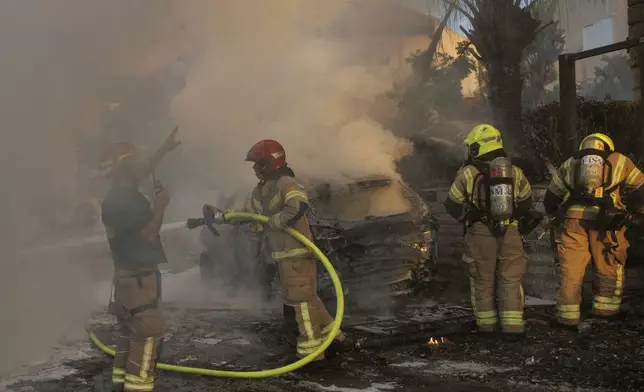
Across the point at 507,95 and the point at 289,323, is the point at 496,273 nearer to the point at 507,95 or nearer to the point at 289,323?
the point at 289,323

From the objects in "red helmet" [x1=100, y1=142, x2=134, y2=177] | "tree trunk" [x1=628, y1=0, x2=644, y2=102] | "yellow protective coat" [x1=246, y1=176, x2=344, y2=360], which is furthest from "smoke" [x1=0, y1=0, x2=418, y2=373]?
"tree trunk" [x1=628, y1=0, x2=644, y2=102]

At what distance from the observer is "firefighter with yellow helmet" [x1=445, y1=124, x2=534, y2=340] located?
204 inches

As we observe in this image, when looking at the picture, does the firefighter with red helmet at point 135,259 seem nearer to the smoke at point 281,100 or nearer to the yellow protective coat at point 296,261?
the yellow protective coat at point 296,261

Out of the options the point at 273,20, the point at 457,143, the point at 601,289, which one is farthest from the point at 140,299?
the point at 457,143

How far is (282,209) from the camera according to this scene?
484cm

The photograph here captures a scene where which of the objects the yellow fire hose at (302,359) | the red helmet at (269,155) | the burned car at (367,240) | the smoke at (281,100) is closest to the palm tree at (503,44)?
the smoke at (281,100)

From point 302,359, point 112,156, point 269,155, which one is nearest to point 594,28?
point 269,155

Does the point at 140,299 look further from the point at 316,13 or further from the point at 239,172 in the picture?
the point at 316,13

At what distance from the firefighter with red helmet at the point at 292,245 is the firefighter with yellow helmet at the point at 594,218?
87.7 inches

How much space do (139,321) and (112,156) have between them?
1074 millimetres

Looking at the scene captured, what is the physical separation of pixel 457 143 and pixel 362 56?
409cm

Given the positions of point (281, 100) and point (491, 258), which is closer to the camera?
point (491, 258)

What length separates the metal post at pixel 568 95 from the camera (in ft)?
26.8

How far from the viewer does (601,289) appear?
5.71 metres
